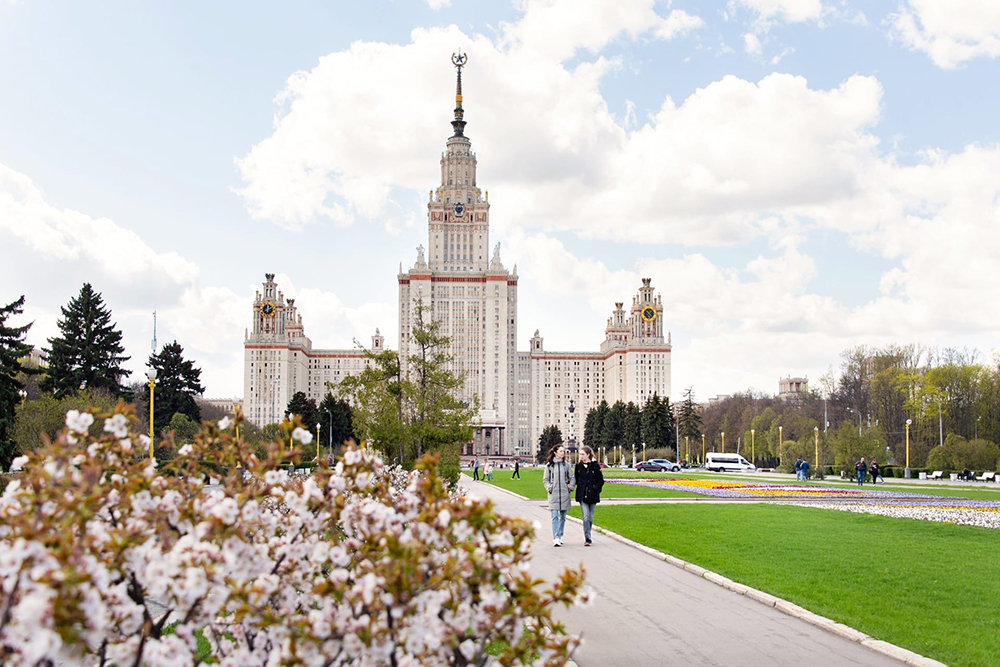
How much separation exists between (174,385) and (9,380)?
3118 cm

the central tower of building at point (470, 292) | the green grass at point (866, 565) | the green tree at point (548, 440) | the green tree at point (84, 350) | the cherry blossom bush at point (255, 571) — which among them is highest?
the central tower of building at point (470, 292)

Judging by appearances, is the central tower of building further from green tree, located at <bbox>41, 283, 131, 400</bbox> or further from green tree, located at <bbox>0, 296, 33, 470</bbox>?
green tree, located at <bbox>0, 296, 33, 470</bbox>

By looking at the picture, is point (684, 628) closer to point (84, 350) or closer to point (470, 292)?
point (84, 350)

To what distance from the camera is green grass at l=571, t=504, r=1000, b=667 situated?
9.44 metres

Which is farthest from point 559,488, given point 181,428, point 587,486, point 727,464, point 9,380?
point 727,464

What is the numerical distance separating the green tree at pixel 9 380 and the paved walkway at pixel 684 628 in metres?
30.1

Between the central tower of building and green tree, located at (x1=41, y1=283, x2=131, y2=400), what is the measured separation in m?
106

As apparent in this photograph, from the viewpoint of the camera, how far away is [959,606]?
1066cm

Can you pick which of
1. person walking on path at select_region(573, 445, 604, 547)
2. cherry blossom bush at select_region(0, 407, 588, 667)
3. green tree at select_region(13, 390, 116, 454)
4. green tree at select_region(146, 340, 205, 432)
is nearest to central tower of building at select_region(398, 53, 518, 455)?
green tree at select_region(146, 340, 205, 432)

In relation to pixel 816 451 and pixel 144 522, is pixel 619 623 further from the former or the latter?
pixel 816 451

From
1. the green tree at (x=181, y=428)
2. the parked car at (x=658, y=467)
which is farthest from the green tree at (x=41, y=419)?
the parked car at (x=658, y=467)

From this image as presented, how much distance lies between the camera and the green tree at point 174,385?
65188mm

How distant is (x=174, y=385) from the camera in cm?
6775

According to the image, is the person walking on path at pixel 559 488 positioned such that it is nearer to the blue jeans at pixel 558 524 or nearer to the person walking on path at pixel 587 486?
the blue jeans at pixel 558 524
